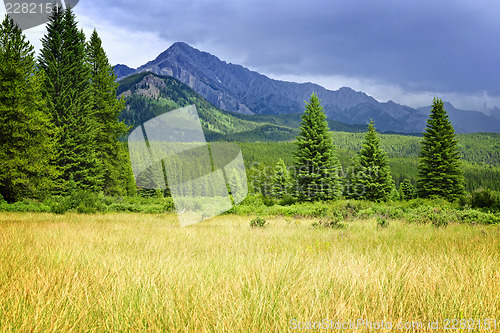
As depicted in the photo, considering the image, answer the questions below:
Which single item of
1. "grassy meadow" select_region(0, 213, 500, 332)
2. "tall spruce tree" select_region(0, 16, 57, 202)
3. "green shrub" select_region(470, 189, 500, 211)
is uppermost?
"tall spruce tree" select_region(0, 16, 57, 202)

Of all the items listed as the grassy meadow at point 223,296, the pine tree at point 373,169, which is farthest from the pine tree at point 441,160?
the grassy meadow at point 223,296

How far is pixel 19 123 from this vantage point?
1630 centimetres

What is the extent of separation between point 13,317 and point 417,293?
7.99ft

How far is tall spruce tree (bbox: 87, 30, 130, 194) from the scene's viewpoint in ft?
84.4

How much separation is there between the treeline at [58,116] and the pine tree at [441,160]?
30729mm

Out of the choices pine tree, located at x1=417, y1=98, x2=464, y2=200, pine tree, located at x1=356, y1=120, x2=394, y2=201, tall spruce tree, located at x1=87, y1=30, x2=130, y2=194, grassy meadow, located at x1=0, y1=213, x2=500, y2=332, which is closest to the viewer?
grassy meadow, located at x1=0, y1=213, x2=500, y2=332

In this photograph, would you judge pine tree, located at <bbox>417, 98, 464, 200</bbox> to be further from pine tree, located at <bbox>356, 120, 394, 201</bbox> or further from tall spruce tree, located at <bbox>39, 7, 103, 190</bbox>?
tall spruce tree, located at <bbox>39, 7, 103, 190</bbox>

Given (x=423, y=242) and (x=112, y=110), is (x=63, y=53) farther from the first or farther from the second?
(x=423, y=242)

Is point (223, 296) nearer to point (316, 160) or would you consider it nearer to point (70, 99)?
point (70, 99)

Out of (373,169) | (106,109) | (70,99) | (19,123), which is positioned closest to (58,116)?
(70,99)

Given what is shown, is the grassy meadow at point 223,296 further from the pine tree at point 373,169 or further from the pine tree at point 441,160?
the pine tree at point 373,169

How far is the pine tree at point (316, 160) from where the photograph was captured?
28109 mm

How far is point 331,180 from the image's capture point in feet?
93.8

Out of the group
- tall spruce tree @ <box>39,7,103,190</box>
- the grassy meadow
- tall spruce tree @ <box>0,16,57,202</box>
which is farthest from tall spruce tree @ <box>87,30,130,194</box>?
the grassy meadow
